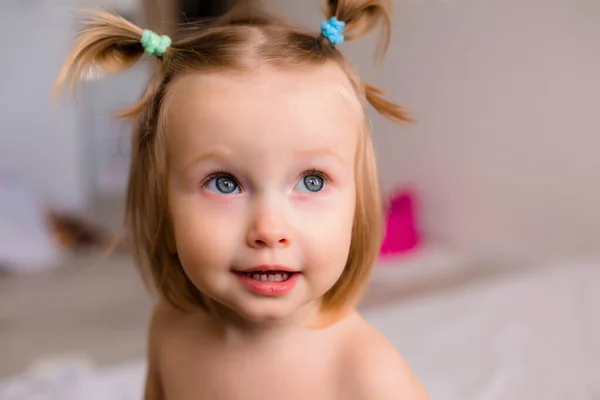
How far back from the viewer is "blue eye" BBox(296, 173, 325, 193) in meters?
0.65

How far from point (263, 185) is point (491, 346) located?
837 mm

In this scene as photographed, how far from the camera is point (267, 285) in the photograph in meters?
0.64

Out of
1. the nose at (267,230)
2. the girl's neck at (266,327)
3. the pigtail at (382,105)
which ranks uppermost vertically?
the pigtail at (382,105)

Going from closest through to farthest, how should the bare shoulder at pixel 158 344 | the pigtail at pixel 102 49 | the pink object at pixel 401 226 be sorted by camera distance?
1. the pigtail at pixel 102 49
2. the bare shoulder at pixel 158 344
3. the pink object at pixel 401 226

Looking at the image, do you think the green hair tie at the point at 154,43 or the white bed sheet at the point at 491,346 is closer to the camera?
the green hair tie at the point at 154,43

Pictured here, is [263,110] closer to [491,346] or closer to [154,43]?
[154,43]

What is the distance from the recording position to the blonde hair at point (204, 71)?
688mm

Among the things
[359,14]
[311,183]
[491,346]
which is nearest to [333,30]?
[359,14]

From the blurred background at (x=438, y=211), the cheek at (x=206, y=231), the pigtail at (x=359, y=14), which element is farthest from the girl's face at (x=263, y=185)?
the blurred background at (x=438, y=211)

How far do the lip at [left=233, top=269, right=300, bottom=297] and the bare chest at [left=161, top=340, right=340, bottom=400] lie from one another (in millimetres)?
106

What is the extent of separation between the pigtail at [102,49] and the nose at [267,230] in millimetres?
243

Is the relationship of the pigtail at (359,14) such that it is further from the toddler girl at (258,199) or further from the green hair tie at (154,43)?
the green hair tie at (154,43)

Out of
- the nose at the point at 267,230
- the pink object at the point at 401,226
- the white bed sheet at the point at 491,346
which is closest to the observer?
the nose at the point at 267,230

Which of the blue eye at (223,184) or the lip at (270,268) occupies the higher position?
the blue eye at (223,184)
